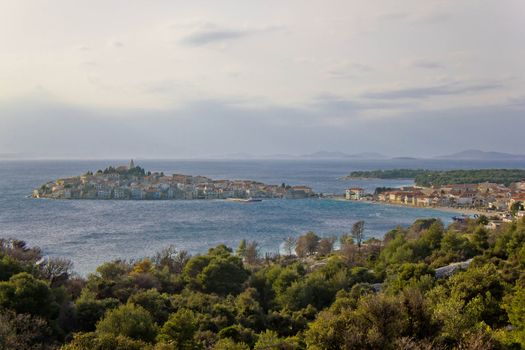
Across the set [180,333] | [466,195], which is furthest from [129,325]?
[466,195]

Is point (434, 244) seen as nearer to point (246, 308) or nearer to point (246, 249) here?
point (246, 249)

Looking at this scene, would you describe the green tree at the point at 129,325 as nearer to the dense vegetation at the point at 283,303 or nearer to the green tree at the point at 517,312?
the dense vegetation at the point at 283,303

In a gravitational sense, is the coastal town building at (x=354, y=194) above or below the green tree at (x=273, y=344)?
below

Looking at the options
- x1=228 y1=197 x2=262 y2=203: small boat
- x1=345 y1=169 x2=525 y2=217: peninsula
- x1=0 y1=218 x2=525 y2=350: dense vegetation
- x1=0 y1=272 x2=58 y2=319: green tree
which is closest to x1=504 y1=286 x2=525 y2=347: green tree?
x1=0 y1=218 x2=525 y2=350: dense vegetation

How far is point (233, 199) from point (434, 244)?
42357mm

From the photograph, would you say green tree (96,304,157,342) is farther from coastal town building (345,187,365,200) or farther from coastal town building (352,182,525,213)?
coastal town building (345,187,365,200)

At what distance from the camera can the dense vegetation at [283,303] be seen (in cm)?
794

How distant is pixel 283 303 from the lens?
15828mm

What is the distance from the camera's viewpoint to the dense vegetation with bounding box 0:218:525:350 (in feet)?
26.1

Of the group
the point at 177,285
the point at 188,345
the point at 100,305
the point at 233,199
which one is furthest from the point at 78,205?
the point at 188,345

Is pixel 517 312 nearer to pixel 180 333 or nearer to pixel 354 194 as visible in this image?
pixel 180 333

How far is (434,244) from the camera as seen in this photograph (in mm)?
22234

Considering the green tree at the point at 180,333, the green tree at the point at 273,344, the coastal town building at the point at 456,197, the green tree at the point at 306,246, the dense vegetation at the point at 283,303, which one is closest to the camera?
the dense vegetation at the point at 283,303

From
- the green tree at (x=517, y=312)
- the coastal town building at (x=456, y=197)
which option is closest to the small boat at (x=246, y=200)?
the coastal town building at (x=456, y=197)
